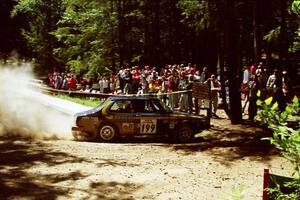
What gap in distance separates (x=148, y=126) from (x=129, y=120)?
0.70 m

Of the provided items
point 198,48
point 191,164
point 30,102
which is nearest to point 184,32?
point 198,48

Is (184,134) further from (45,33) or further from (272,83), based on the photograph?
(45,33)

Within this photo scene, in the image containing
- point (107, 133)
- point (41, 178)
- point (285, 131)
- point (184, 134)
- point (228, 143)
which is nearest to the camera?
point (285, 131)

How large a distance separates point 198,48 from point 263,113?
1473 inches

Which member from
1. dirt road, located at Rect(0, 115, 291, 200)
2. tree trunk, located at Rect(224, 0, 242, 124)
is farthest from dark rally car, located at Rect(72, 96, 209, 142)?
tree trunk, located at Rect(224, 0, 242, 124)

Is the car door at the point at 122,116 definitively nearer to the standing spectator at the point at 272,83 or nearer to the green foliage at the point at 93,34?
the standing spectator at the point at 272,83

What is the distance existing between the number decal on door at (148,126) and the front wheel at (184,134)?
3.07ft

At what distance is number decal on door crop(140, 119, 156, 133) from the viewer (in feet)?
47.2

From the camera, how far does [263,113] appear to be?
298 centimetres

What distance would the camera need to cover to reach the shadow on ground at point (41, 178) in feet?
29.1

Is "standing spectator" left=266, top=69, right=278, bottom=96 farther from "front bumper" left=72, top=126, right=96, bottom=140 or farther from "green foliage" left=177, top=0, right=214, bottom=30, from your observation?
"green foliage" left=177, top=0, right=214, bottom=30

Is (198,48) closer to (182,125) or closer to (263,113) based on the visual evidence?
(182,125)

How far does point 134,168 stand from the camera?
35.5ft

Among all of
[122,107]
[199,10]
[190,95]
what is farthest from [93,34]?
[122,107]
